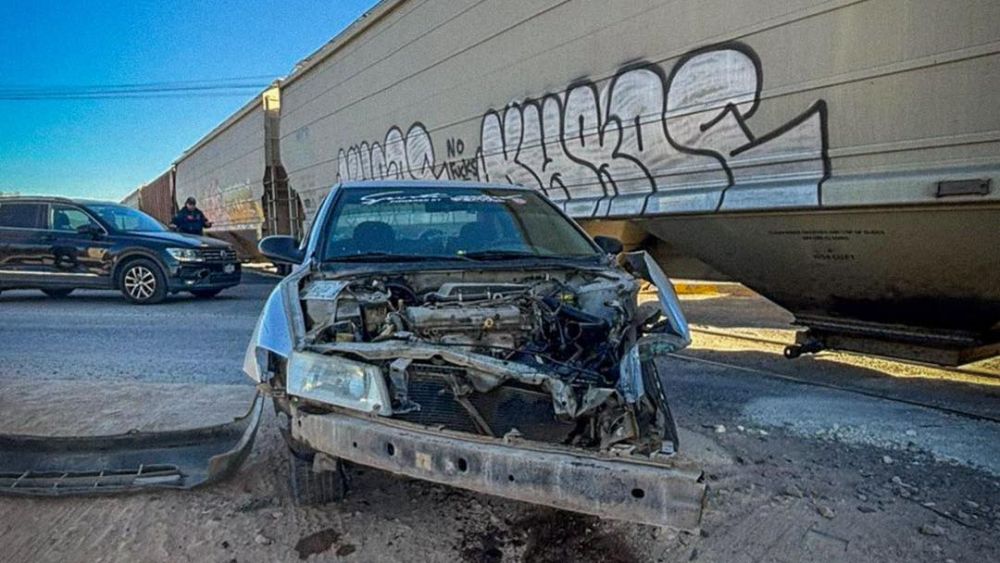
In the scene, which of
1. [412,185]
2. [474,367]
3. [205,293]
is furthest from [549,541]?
[205,293]

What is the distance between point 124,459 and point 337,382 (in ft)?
5.62

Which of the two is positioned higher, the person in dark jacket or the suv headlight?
the person in dark jacket

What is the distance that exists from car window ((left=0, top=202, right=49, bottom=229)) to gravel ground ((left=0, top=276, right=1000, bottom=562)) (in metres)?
5.25

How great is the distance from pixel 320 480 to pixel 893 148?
3505mm

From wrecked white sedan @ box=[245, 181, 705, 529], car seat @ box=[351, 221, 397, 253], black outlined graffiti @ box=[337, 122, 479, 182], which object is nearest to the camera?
wrecked white sedan @ box=[245, 181, 705, 529]

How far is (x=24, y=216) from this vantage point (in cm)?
929

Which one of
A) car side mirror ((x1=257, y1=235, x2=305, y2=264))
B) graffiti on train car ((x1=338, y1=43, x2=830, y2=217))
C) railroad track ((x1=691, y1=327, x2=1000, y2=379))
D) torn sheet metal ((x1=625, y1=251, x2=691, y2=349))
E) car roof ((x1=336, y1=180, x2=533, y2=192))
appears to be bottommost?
railroad track ((x1=691, y1=327, x2=1000, y2=379))

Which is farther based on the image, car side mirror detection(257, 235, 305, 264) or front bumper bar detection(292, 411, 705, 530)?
car side mirror detection(257, 235, 305, 264)

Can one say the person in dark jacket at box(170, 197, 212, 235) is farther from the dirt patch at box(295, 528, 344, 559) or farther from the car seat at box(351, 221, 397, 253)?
the dirt patch at box(295, 528, 344, 559)

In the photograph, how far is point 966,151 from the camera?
324 cm

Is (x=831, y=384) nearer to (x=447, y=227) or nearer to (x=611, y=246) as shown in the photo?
(x=611, y=246)

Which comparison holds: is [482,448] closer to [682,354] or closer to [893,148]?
[893,148]

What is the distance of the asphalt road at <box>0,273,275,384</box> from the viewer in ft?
17.3

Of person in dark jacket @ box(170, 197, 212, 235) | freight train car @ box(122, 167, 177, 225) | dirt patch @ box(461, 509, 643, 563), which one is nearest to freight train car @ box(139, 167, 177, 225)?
freight train car @ box(122, 167, 177, 225)
